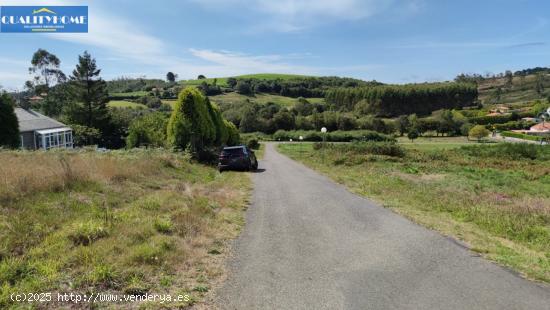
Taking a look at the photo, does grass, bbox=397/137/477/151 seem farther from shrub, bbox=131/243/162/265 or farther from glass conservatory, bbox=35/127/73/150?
shrub, bbox=131/243/162/265

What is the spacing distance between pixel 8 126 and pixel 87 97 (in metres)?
26.9

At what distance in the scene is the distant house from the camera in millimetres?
42844

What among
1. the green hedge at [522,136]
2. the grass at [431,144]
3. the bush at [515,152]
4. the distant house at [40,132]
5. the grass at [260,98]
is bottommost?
the grass at [431,144]

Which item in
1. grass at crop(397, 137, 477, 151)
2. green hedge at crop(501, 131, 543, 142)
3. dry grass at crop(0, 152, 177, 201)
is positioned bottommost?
grass at crop(397, 137, 477, 151)

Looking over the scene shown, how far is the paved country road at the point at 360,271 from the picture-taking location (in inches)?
185

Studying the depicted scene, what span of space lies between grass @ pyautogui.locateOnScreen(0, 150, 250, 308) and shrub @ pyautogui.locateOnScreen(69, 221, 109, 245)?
0.05 feet

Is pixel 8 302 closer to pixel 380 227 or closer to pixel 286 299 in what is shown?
pixel 286 299

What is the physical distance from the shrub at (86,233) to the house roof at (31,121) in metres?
42.9

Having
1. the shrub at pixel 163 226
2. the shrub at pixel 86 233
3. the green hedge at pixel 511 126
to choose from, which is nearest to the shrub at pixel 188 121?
the shrub at pixel 163 226

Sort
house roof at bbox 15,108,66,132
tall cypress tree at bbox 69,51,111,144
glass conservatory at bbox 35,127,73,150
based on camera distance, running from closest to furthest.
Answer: house roof at bbox 15,108,66,132
glass conservatory at bbox 35,127,73,150
tall cypress tree at bbox 69,51,111,144

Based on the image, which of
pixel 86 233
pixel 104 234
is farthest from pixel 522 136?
pixel 86 233

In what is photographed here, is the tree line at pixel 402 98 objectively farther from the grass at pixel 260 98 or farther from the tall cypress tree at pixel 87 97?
the tall cypress tree at pixel 87 97

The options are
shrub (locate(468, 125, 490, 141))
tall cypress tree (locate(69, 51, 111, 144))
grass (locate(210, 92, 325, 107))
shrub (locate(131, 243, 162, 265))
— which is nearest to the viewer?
shrub (locate(131, 243, 162, 265))

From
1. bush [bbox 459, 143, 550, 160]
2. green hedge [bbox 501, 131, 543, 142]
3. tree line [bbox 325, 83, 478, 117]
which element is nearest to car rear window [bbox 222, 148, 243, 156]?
bush [bbox 459, 143, 550, 160]
